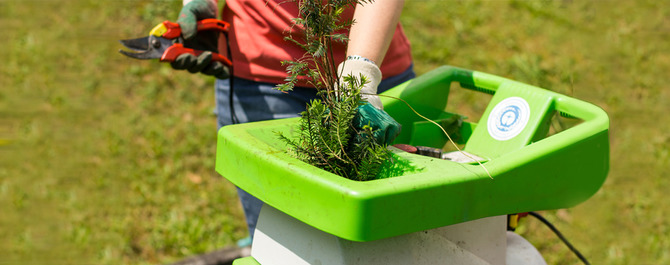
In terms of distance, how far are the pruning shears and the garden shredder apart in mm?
424

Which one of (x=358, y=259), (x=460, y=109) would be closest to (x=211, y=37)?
(x=358, y=259)

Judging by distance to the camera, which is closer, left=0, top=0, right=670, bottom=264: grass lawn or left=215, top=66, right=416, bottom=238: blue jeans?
left=215, top=66, right=416, bottom=238: blue jeans

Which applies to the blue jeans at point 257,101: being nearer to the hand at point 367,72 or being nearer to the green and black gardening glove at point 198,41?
the green and black gardening glove at point 198,41

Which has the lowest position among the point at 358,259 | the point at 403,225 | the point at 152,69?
the point at 152,69

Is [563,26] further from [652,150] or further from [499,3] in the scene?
[652,150]

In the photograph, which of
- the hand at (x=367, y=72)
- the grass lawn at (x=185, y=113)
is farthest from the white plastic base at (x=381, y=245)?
the grass lawn at (x=185, y=113)

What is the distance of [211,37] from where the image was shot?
5.68 feet

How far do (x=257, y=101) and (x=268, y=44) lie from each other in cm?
17

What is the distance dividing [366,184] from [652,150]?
321cm

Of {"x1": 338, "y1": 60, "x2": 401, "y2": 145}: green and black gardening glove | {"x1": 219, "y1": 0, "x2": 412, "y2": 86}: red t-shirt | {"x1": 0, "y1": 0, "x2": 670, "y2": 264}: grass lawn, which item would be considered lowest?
{"x1": 0, "y1": 0, "x2": 670, "y2": 264}: grass lawn

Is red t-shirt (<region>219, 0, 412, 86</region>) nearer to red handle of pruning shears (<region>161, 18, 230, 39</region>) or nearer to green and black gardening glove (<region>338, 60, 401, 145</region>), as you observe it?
red handle of pruning shears (<region>161, 18, 230, 39</region>)

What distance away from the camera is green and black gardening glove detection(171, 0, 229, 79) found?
5.40 feet

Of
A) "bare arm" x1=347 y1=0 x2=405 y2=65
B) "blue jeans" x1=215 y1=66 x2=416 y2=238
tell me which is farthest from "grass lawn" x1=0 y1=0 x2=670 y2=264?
"bare arm" x1=347 y1=0 x2=405 y2=65

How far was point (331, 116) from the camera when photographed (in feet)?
3.68
